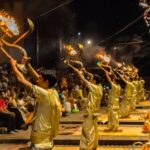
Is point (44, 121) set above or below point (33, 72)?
below

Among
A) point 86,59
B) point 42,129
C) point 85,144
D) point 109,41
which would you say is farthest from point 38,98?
point 109,41

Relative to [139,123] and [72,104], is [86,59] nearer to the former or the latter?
[72,104]

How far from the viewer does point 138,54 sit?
45.6 m

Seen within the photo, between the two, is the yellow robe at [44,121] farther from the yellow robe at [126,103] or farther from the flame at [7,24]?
the yellow robe at [126,103]

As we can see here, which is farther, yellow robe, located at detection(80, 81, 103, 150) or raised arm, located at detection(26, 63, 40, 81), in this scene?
yellow robe, located at detection(80, 81, 103, 150)

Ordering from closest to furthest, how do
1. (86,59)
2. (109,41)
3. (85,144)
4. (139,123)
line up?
(85,144)
(139,123)
(86,59)
(109,41)

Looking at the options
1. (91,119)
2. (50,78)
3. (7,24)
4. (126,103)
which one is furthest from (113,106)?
(7,24)

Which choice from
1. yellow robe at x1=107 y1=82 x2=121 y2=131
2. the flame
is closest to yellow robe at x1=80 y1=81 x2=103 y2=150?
yellow robe at x1=107 y1=82 x2=121 y2=131

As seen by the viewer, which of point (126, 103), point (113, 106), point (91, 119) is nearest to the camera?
point (91, 119)

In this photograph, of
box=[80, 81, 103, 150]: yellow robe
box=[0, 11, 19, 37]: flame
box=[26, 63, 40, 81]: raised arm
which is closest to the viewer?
box=[0, 11, 19, 37]: flame

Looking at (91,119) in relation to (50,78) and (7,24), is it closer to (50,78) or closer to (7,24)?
(50,78)

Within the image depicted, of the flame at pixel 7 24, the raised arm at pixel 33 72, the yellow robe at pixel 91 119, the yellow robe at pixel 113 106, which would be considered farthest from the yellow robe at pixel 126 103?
the flame at pixel 7 24

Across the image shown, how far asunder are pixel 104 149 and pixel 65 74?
15.7 meters

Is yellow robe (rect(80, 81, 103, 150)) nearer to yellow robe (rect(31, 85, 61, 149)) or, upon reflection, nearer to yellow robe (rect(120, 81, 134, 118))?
yellow robe (rect(31, 85, 61, 149))
